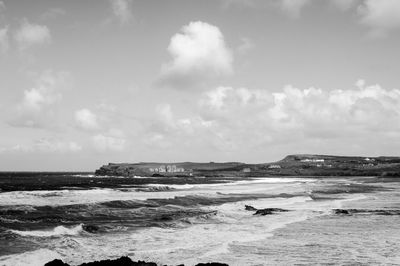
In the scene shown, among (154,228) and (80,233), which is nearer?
(80,233)

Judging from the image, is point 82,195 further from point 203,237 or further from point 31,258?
point 31,258

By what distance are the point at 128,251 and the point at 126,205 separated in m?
23.2

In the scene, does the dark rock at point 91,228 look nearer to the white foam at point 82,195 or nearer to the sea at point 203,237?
the sea at point 203,237

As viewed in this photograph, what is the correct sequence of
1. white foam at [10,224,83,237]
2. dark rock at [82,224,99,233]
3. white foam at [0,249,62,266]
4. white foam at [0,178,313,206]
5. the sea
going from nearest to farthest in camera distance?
white foam at [0,249,62,266] < the sea < white foam at [10,224,83,237] < dark rock at [82,224,99,233] < white foam at [0,178,313,206]

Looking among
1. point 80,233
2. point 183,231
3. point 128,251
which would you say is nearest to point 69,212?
point 80,233

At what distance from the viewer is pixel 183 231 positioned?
86.1 feet

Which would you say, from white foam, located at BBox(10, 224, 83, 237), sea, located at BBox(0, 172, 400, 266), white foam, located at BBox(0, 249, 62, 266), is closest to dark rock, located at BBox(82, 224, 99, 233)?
sea, located at BBox(0, 172, 400, 266)

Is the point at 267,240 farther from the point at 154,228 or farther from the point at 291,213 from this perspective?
the point at 291,213

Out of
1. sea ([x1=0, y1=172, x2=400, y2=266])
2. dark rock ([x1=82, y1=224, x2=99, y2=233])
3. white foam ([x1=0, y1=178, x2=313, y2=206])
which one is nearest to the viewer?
sea ([x1=0, y1=172, x2=400, y2=266])

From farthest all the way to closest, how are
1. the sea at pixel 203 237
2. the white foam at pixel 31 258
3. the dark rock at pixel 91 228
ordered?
the dark rock at pixel 91 228
the sea at pixel 203 237
the white foam at pixel 31 258

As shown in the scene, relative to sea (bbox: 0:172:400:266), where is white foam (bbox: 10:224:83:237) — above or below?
above

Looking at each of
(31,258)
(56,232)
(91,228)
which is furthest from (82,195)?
(31,258)

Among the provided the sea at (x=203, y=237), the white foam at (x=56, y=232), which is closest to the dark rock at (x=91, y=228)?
the sea at (x=203, y=237)

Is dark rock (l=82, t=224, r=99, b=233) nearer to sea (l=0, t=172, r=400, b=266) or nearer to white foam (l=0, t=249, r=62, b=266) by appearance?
sea (l=0, t=172, r=400, b=266)
